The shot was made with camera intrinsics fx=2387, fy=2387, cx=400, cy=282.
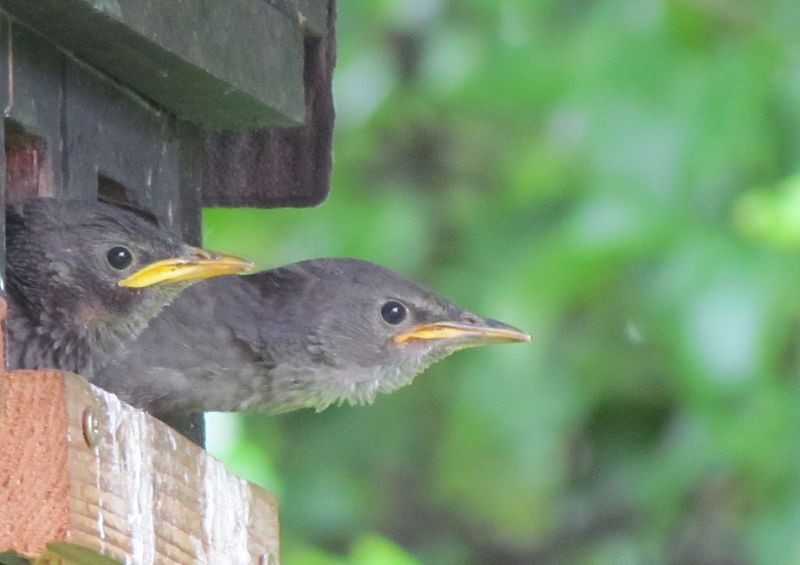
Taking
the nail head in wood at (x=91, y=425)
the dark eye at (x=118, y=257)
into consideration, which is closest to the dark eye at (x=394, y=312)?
the dark eye at (x=118, y=257)

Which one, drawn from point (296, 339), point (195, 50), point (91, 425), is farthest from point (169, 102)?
point (91, 425)

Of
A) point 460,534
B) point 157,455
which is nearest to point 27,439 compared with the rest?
point 157,455

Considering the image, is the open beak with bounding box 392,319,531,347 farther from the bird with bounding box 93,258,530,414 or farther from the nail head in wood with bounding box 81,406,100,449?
the nail head in wood with bounding box 81,406,100,449

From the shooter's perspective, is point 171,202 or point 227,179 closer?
point 171,202

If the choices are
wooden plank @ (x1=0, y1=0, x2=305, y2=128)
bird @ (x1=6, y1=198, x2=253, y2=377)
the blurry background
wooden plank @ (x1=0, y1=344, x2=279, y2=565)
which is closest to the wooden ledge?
wooden plank @ (x1=0, y1=344, x2=279, y2=565)

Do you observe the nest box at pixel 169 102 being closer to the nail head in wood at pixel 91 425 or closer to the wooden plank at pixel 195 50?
the wooden plank at pixel 195 50

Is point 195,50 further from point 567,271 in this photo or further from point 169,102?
point 567,271

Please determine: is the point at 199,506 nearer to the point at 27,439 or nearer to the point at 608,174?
the point at 27,439
